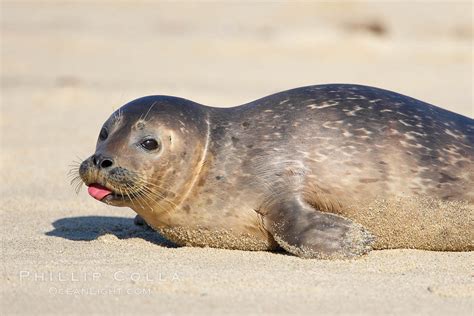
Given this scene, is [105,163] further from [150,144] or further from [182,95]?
[182,95]

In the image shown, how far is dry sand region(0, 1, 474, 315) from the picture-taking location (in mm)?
4160

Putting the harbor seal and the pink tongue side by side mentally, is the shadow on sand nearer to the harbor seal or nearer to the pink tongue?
the harbor seal

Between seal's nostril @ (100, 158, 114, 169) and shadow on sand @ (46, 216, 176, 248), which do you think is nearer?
seal's nostril @ (100, 158, 114, 169)

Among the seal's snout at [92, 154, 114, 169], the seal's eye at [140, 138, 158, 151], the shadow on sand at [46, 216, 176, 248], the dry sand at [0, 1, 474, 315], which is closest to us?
the dry sand at [0, 1, 474, 315]

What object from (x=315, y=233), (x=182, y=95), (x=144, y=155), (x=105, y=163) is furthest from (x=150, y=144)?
(x=182, y=95)

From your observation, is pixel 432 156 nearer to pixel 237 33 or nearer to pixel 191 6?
pixel 237 33

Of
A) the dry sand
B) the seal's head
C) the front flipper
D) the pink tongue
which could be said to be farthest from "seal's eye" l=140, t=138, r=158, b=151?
the front flipper

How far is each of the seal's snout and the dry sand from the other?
48 cm

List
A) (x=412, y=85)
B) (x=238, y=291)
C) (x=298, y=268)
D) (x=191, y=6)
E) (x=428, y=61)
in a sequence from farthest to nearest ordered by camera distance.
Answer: (x=191, y=6) → (x=428, y=61) → (x=412, y=85) → (x=298, y=268) → (x=238, y=291)

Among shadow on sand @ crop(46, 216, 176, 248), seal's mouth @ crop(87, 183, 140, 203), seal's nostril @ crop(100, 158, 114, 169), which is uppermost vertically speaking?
seal's nostril @ crop(100, 158, 114, 169)

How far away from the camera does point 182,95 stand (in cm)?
1180

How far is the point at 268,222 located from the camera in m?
5.06

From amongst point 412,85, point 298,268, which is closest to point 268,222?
point 298,268

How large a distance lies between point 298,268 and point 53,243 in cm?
159
